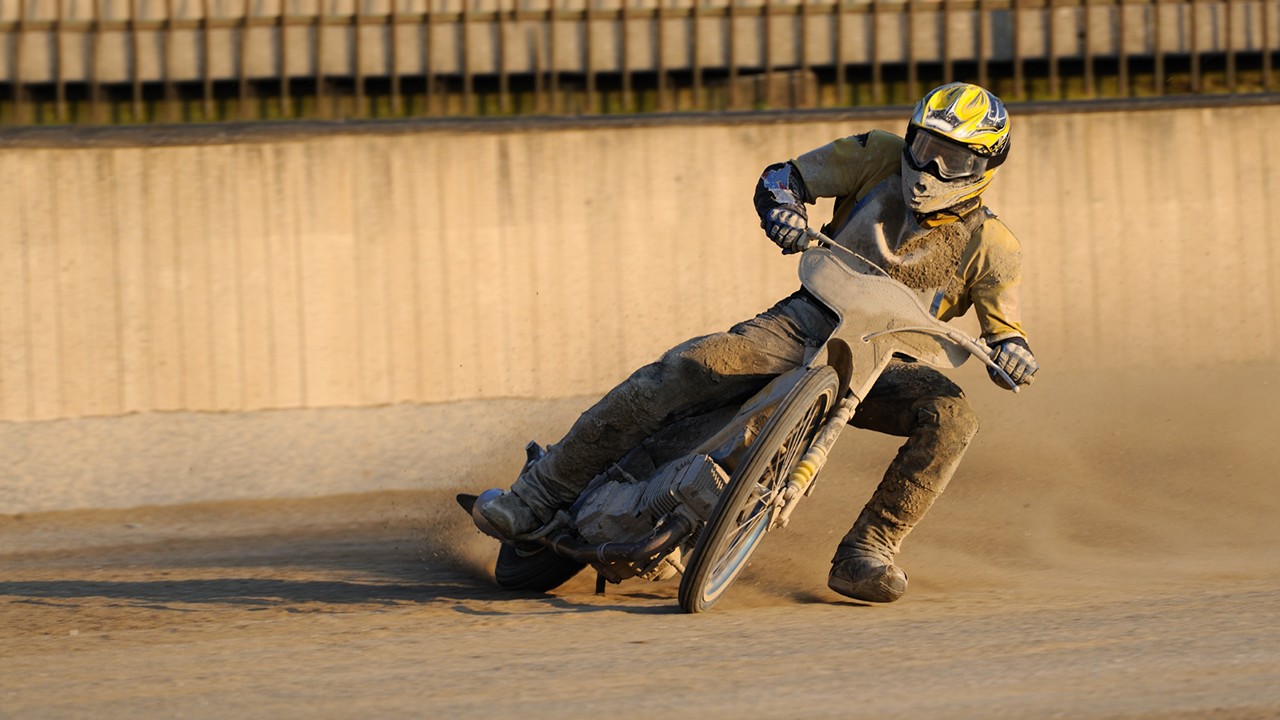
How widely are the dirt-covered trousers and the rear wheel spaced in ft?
1.03

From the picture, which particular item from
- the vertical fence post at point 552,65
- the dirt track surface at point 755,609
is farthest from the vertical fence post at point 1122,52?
the vertical fence post at point 552,65

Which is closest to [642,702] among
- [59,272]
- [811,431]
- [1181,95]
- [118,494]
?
[811,431]

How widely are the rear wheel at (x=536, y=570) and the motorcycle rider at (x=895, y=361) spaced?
0.87 feet

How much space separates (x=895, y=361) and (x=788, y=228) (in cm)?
77

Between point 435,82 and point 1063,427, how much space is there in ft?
17.1

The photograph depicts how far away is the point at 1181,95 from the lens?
12.1 meters

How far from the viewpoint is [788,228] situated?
6098 mm

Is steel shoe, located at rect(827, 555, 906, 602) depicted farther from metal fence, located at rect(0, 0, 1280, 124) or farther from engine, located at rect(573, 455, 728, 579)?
metal fence, located at rect(0, 0, 1280, 124)

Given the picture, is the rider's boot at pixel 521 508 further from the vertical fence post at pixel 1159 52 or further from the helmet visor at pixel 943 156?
the vertical fence post at pixel 1159 52

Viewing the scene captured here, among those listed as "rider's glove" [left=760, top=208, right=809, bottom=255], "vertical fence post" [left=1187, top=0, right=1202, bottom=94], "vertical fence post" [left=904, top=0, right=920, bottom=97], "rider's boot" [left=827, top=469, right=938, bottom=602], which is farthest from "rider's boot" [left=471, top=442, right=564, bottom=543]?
"vertical fence post" [left=1187, top=0, right=1202, bottom=94]

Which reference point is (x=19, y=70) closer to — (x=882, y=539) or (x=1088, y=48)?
(x=1088, y=48)

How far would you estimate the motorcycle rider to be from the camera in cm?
613

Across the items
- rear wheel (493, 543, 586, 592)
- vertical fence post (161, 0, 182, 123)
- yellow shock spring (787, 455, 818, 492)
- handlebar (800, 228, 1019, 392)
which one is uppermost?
vertical fence post (161, 0, 182, 123)

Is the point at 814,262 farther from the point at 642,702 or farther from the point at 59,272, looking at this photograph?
the point at 59,272
